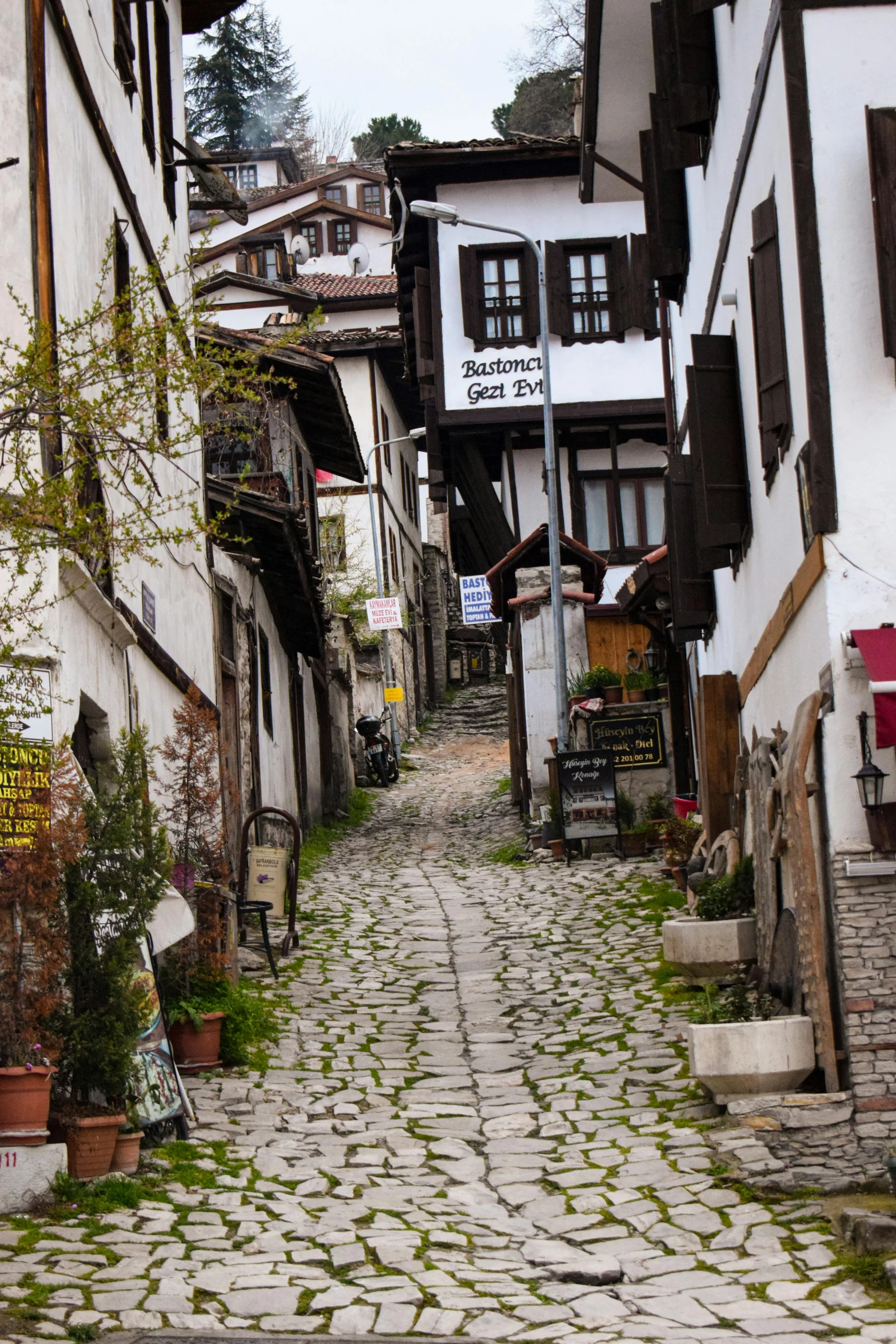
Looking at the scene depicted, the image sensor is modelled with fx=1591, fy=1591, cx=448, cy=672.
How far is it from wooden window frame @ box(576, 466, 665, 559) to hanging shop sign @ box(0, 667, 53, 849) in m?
18.8

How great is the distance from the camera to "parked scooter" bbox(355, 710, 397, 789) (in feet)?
91.7

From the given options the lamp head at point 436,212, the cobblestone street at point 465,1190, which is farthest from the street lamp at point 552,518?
the cobblestone street at point 465,1190

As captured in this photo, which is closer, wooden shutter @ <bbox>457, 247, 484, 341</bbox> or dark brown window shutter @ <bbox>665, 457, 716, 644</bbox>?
dark brown window shutter @ <bbox>665, 457, 716, 644</bbox>

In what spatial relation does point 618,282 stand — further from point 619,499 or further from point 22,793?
point 22,793

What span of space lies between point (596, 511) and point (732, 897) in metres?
16.2

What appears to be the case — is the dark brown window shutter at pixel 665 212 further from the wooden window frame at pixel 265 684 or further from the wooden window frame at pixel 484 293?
the wooden window frame at pixel 484 293

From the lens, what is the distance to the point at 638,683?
64.3ft

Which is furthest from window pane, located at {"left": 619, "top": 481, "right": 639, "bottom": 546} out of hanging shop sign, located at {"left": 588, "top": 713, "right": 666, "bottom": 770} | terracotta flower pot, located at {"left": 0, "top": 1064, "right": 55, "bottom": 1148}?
terracotta flower pot, located at {"left": 0, "top": 1064, "right": 55, "bottom": 1148}

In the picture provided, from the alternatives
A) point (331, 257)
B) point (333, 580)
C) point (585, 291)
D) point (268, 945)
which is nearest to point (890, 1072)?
point (268, 945)

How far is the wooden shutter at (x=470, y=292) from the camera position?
2492 cm

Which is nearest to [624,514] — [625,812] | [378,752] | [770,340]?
[378,752]

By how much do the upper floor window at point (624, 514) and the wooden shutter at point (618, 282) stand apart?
2.45 m

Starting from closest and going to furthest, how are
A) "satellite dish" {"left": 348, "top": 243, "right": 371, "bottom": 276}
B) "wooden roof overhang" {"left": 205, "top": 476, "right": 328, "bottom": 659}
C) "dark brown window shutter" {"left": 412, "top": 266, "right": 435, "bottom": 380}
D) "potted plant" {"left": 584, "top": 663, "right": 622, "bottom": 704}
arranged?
"wooden roof overhang" {"left": 205, "top": 476, "right": 328, "bottom": 659} → "potted plant" {"left": 584, "top": 663, "right": 622, "bottom": 704} → "dark brown window shutter" {"left": 412, "top": 266, "right": 435, "bottom": 380} → "satellite dish" {"left": 348, "top": 243, "right": 371, "bottom": 276}

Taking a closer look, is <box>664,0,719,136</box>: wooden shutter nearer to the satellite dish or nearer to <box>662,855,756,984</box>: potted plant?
<box>662,855,756,984</box>: potted plant
